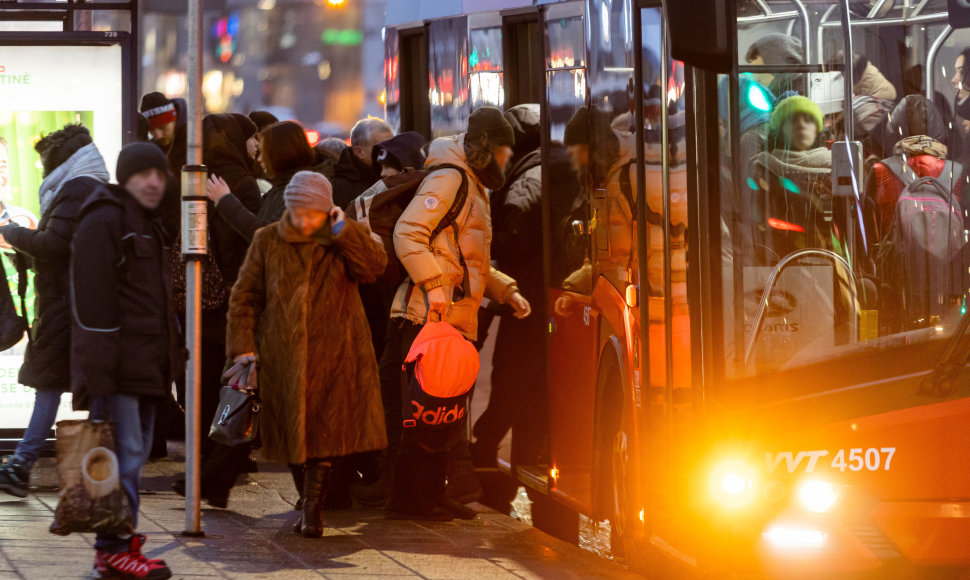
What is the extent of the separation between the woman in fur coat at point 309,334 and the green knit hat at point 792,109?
2199 millimetres

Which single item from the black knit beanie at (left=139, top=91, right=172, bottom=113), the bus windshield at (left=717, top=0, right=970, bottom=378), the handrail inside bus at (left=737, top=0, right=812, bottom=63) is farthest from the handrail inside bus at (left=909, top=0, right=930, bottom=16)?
the black knit beanie at (left=139, top=91, right=172, bottom=113)

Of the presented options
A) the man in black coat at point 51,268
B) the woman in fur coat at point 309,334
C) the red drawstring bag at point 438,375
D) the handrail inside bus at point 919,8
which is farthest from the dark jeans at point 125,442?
the handrail inside bus at point 919,8

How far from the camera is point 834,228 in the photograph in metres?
5.46

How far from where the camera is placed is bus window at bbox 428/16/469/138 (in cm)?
963

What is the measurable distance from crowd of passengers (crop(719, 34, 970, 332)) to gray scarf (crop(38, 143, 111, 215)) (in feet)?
11.2

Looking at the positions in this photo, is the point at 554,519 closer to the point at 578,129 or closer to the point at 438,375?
the point at 438,375

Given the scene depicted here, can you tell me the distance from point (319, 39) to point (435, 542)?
3984cm

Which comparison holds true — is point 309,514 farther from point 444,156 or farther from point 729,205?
point 729,205

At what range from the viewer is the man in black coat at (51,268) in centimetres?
725

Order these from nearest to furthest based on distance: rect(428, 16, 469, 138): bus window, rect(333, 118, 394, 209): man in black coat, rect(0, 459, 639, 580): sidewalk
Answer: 1. rect(0, 459, 639, 580): sidewalk
2. rect(333, 118, 394, 209): man in black coat
3. rect(428, 16, 469, 138): bus window

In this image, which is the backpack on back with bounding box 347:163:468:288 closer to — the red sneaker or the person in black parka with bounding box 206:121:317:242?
the person in black parka with bounding box 206:121:317:242

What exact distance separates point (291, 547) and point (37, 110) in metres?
3.41

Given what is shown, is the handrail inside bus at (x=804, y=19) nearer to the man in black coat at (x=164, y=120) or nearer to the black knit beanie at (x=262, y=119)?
the man in black coat at (x=164, y=120)

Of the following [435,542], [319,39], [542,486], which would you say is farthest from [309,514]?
[319,39]
